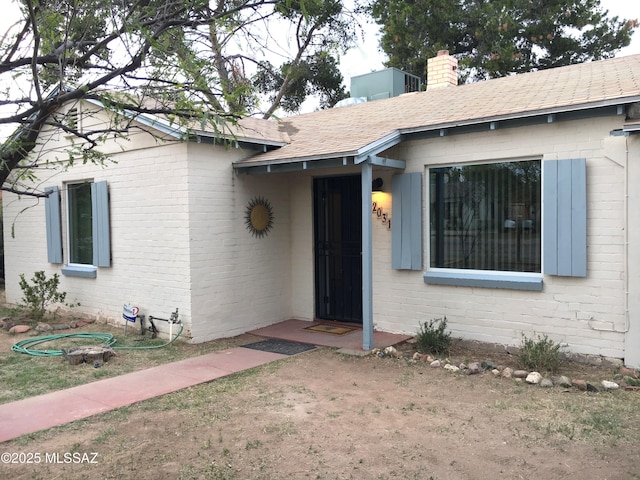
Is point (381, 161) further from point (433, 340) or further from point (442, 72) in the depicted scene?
point (442, 72)

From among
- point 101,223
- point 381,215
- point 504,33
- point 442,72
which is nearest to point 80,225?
point 101,223

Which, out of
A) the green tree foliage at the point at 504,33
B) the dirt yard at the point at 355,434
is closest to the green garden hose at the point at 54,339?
the dirt yard at the point at 355,434

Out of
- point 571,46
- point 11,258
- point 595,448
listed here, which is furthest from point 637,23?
point 11,258

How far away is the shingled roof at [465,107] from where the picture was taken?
5898mm

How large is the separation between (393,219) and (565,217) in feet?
7.16

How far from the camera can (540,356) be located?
5.55 m

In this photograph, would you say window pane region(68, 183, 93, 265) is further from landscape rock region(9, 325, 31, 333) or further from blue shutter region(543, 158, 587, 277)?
blue shutter region(543, 158, 587, 277)

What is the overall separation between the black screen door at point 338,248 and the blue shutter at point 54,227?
4.51 metres

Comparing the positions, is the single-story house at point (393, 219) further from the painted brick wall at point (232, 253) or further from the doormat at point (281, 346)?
the doormat at point (281, 346)

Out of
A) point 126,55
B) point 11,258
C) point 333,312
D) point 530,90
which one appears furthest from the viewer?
point 11,258

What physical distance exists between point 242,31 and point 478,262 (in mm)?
4316

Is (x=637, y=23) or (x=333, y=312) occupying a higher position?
(x=637, y=23)

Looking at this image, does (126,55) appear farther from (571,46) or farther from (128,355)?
(571,46)

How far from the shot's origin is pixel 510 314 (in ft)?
20.6
